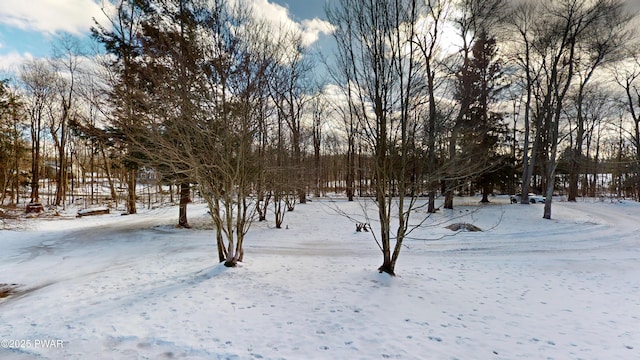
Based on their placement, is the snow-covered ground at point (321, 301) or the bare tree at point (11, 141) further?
the bare tree at point (11, 141)

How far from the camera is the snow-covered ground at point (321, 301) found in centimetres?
318

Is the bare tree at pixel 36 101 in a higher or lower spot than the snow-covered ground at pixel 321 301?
higher

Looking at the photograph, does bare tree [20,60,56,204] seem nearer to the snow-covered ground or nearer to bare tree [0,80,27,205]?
bare tree [0,80,27,205]

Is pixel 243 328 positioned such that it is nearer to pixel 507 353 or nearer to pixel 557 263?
pixel 507 353

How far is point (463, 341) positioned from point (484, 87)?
17.8m

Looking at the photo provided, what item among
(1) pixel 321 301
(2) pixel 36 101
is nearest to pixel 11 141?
(2) pixel 36 101

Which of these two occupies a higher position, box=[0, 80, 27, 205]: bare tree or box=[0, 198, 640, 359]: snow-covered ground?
box=[0, 80, 27, 205]: bare tree

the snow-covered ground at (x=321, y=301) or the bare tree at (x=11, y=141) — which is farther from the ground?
the bare tree at (x=11, y=141)

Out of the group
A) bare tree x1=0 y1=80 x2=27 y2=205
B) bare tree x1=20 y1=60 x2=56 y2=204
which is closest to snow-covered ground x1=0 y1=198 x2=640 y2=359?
bare tree x1=0 y1=80 x2=27 y2=205

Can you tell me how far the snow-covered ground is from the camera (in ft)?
10.4

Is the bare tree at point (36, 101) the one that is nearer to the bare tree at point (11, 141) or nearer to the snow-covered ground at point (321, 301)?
the bare tree at point (11, 141)

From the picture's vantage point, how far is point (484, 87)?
17234 mm

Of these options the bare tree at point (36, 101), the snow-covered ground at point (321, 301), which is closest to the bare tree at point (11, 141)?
the bare tree at point (36, 101)

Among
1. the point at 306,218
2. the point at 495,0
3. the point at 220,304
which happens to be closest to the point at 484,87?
the point at 495,0
